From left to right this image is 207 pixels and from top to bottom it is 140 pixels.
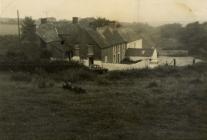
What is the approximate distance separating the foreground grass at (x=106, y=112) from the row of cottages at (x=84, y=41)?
34.2ft

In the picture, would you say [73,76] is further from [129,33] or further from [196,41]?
[129,33]

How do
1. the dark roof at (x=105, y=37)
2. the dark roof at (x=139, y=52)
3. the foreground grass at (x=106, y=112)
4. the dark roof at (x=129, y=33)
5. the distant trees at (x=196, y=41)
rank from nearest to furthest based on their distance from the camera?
the foreground grass at (x=106, y=112) < the distant trees at (x=196, y=41) < the dark roof at (x=129, y=33) < the dark roof at (x=139, y=52) < the dark roof at (x=105, y=37)

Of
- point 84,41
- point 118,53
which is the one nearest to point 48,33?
point 84,41

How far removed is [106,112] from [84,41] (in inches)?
743

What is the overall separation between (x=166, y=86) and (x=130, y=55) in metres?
14.9

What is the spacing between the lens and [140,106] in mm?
13289

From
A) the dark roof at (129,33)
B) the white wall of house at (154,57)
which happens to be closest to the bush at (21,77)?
the dark roof at (129,33)

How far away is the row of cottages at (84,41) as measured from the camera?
28.2 meters

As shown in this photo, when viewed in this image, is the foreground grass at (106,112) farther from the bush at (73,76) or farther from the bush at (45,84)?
the bush at (73,76)

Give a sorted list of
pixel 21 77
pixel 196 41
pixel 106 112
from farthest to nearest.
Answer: pixel 196 41 → pixel 21 77 → pixel 106 112

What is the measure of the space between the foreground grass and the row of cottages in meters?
10.4

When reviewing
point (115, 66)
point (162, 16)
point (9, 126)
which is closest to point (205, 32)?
point (115, 66)

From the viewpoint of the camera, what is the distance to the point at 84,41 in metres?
30.6

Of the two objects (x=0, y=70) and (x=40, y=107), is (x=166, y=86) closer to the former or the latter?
(x=40, y=107)
